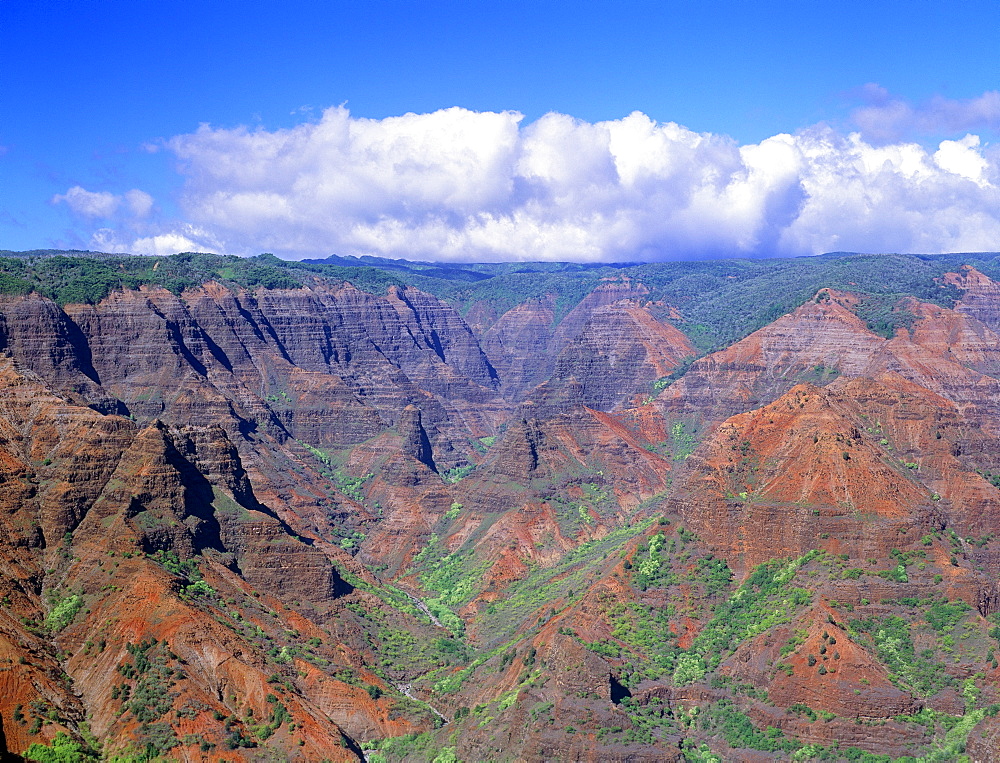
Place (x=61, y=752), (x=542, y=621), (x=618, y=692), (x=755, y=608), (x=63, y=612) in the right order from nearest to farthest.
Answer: (x=61, y=752) < (x=618, y=692) < (x=63, y=612) < (x=755, y=608) < (x=542, y=621)

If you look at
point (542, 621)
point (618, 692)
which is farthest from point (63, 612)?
point (618, 692)

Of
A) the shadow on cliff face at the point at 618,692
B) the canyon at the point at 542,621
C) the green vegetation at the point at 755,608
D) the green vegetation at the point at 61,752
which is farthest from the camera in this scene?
the green vegetation at the point at 755,608

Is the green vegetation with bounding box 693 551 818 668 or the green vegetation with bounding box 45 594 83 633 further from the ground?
the green vegetation with bounding box 45 594 83 633

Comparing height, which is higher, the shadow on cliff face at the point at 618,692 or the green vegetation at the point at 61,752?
the green vegetation at the point at 61,752

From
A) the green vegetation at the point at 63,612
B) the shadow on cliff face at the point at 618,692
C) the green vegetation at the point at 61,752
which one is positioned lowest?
the shadow on cliff face at the point at 618,692

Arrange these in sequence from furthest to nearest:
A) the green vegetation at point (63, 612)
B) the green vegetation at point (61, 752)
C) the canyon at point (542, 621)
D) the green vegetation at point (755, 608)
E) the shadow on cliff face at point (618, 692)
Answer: the green vegetation at point (755, 608)
the green vegetation at point (63, 612)
the shadow on cliff face at point (618, 692)
the canyon at point (542, 621)
the green vegetation at point (61, 752)

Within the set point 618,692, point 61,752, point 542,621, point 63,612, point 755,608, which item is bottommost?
point 542,621

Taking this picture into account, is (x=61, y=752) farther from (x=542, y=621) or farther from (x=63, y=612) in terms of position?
(x=542, y=621)

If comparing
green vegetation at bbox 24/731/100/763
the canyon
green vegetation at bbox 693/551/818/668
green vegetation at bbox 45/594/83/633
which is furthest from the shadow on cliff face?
green vegetation at bbox 45/594/83/633

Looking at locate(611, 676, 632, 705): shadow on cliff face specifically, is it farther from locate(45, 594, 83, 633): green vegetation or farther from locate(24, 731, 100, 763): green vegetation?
locate(45, 594, 83, 633): green vegetation

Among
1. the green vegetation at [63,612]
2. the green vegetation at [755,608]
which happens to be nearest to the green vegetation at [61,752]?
the green vegetation at [63,612]

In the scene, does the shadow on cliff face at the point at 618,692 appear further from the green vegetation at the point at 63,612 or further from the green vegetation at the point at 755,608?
the green vegetation at the point at 63,612
